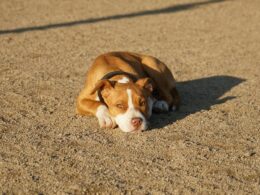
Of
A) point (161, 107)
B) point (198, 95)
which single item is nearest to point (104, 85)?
point (161, 107)

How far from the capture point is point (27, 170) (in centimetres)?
620

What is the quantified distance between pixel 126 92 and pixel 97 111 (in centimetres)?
51

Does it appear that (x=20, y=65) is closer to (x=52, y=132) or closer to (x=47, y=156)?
(x=52, y=132)

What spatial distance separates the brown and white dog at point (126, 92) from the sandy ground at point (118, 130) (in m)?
0.17

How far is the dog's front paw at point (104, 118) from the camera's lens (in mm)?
7480

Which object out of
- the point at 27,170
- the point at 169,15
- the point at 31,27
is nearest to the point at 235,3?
the point at 169,15

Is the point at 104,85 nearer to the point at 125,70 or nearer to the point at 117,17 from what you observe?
the point at 125,70

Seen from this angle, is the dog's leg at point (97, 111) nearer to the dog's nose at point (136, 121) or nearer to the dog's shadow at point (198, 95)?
the dog's nose at point (136, 121)

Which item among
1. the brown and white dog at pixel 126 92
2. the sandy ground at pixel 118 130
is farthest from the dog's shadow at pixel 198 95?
the brown and white dog at pixel 126 92

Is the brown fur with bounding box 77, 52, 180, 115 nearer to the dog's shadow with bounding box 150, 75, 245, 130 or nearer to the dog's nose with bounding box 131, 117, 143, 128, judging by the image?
the dog's shadow with bounding box 150, 75, 245, 130

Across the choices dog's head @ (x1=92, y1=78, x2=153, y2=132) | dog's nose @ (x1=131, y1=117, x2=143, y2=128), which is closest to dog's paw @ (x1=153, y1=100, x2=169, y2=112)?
dog's head @ (x1=92, y1=78, x2=153, y2=132)

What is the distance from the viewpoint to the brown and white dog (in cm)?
734

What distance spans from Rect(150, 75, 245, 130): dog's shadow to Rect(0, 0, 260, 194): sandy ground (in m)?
0.02

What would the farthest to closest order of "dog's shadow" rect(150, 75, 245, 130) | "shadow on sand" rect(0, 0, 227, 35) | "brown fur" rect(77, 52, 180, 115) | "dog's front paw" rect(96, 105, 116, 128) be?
"shadow on sand" rect(0, 0, 227, 35) → "dog's shadow" rect(150, 75, 245, 130) → "brown fur" rect(77, 52, 180, 115) → "dog's front paw" rect(96, 105, 116, 128)
